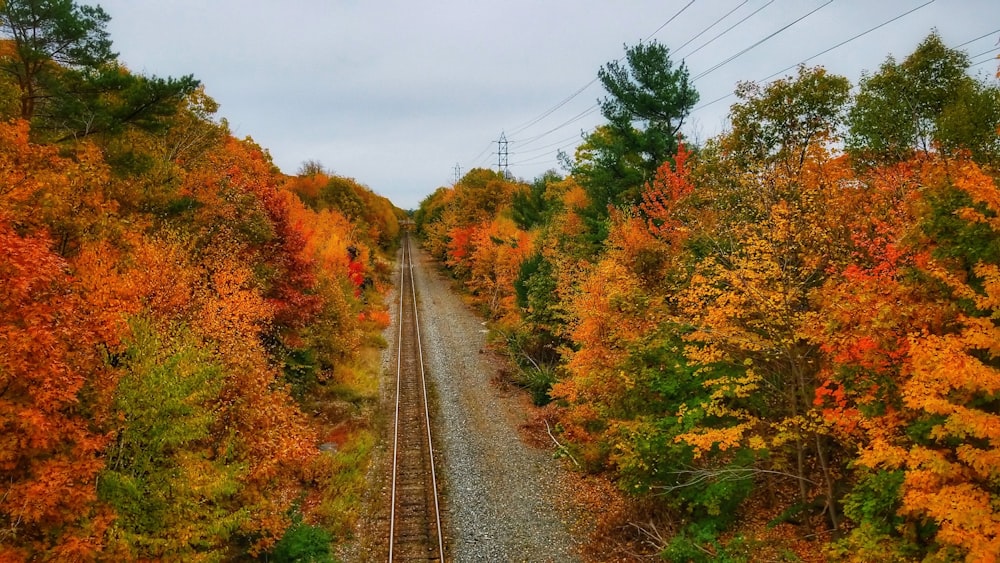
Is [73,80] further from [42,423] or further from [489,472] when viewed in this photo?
[489,472]

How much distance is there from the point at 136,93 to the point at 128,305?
27.2 ft

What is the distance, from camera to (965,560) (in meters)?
7.49

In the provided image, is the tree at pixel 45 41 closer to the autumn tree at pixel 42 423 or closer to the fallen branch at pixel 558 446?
the autumn tree at pixel 42 423

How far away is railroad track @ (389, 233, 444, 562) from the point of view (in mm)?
15297

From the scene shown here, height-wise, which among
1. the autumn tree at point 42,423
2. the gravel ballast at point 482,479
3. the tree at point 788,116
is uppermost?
the tree at point 788,116

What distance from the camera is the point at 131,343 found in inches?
444

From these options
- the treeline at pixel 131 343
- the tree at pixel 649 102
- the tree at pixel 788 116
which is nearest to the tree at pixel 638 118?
the tree at pixel 649 102

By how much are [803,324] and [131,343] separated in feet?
45.9

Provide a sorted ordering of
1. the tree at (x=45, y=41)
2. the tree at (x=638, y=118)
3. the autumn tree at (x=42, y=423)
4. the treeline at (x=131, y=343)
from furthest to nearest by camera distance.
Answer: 1. the tree at (x=638, y=118)
2. the tree at (x=45, y=41)
3. the treeline at (x=131, y=343)
4. the autumn tree at (x=42, y=423)

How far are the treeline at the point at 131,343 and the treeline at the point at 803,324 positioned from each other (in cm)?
986

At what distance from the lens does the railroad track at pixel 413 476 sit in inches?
602

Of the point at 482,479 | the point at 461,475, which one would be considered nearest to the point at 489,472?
the point at 482,479

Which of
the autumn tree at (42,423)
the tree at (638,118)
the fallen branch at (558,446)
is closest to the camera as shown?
the autumn tree at (42,423)

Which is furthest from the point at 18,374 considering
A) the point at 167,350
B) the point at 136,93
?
the point at 136,93
